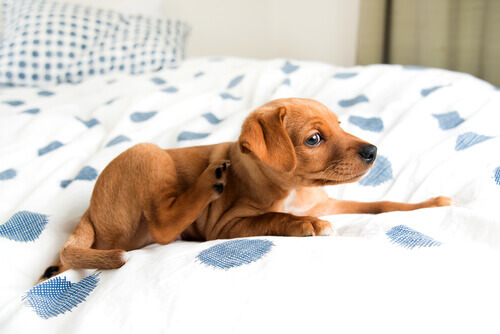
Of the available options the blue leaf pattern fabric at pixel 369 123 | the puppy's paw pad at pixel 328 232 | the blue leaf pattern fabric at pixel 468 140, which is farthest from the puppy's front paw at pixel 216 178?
the blue leaf pattern fabric at pixel 468 140

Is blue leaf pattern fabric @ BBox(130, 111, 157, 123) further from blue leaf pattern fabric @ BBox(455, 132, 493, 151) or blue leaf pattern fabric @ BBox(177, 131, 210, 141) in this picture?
blue leaf pattern fabric @ BBox(455, 132, 493, 151)

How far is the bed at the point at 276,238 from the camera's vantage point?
31.0 inches

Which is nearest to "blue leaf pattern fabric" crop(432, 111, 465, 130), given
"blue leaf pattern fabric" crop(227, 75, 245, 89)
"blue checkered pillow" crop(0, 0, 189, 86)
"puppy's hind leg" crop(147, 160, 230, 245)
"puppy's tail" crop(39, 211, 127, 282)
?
"puppy's hind leg" crop(147, 160, 230, 245)

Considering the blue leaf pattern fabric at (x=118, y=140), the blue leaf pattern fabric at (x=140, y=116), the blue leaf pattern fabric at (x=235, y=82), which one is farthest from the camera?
the blue leaf pattern fabric at (x=235, y=82)

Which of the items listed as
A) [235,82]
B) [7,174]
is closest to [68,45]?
[235,82]

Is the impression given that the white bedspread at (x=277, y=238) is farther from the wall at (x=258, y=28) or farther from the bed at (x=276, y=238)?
the wall at (x=258, y=28)

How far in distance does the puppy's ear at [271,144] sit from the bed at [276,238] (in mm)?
235

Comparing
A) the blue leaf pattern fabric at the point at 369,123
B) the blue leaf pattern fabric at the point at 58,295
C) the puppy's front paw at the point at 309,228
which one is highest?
the blue leaf pattern fabric at the point at 369,123

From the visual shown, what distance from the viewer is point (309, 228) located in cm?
119

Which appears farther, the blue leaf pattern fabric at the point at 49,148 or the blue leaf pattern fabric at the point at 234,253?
the blue leaf pattern fabric at the point at 49,148

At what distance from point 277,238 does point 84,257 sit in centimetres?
55

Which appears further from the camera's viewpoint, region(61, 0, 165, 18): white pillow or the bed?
region(61, 0, 165, 18): white pillow

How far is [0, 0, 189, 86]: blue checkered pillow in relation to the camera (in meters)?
3.18

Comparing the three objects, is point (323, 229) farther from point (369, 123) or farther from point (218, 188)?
point (369, 123)
